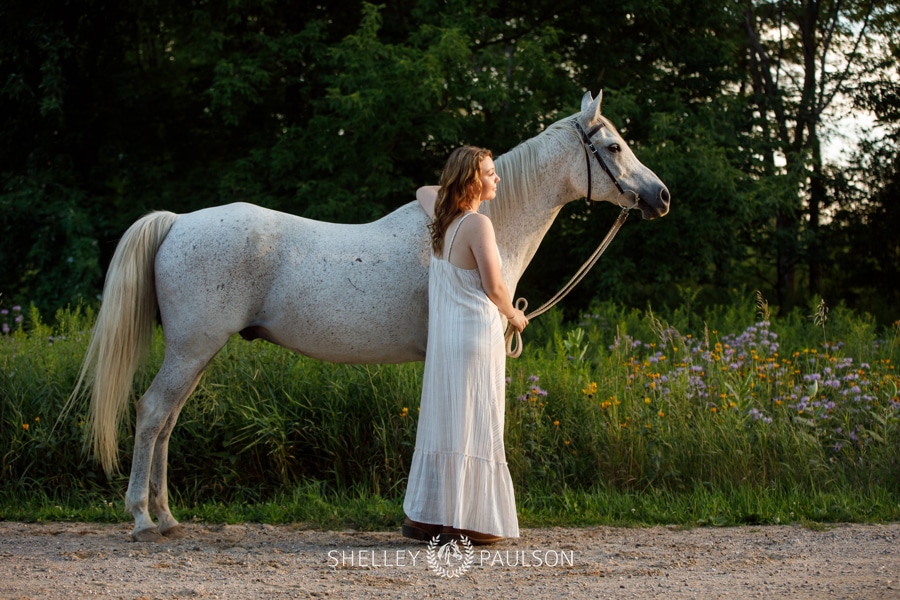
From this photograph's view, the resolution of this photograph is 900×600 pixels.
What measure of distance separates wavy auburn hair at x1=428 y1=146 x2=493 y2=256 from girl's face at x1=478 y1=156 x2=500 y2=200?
2 cm

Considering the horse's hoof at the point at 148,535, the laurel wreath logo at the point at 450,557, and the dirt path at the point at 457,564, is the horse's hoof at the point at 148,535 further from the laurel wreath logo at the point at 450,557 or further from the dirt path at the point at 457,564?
the laurel wreath logo at the point at 450,557

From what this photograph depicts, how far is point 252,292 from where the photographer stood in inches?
181

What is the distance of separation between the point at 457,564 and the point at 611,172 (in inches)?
84.2

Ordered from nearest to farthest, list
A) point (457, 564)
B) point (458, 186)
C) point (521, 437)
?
1. point (457, 564)
2. point (458, 186)
3. point (521, 437)

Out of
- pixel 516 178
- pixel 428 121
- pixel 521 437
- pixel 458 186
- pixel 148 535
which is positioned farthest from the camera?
pixel 428 121

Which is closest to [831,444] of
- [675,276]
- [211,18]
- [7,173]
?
[675,276]

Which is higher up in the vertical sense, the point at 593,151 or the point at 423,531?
the point at 593,151

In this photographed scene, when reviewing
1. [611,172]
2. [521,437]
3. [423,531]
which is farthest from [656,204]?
[423,531]

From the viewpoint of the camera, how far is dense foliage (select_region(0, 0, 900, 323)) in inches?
445

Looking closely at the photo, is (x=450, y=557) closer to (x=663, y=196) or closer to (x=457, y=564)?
(x=457, y=564)

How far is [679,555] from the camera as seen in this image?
4.14 metres

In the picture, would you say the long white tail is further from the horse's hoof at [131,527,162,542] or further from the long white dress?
the long white dress

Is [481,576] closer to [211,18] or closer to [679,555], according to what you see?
[679,555]

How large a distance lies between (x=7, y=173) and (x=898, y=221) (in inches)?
496
